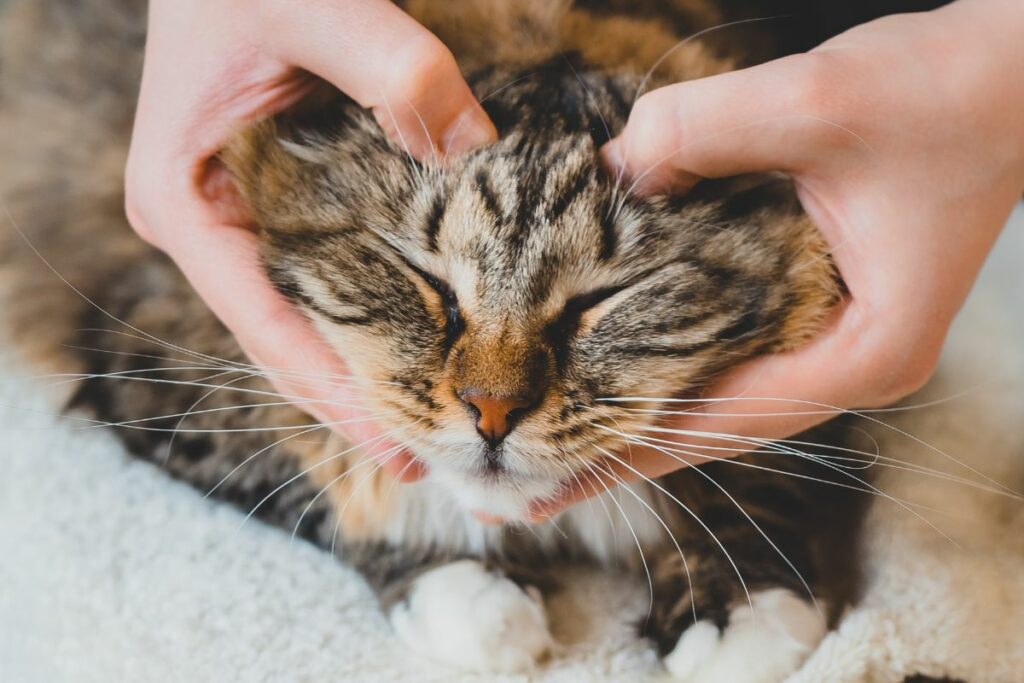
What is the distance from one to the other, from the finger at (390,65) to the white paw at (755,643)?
54cm

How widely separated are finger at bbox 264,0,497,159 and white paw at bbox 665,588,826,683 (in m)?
0.54

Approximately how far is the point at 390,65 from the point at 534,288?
0.69 ft

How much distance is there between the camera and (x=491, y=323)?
29.5 inches

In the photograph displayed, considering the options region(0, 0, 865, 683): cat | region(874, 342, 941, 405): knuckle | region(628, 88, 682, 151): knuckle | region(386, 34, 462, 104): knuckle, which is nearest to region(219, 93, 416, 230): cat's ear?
region(0, 0, 865, 683): cat

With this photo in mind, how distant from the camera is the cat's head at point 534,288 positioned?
0.75m

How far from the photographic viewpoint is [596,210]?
2.52ft

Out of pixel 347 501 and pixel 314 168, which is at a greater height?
pixel 314 168

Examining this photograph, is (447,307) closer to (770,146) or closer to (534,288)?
(534,288)

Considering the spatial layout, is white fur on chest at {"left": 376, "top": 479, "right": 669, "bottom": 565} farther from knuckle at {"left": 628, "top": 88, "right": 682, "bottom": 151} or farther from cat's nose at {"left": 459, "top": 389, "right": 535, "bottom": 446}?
knuckle at {"left": 628, "top": 88, "right": 682, "bottom": 151}

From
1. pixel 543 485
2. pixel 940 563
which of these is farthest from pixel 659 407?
pixel 940 563

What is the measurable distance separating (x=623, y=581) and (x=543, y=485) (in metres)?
0.30

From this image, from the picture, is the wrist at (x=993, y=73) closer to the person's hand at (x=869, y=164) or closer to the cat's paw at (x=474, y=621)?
the person's hand at (x=869, y=164)

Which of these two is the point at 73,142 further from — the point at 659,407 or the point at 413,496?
the point at 659,407

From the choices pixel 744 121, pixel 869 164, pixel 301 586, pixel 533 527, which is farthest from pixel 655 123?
pixel 301 586
